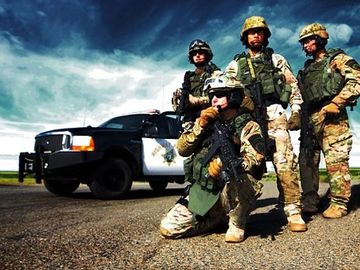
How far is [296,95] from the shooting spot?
4328 millimetres

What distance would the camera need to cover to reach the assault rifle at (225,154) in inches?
129

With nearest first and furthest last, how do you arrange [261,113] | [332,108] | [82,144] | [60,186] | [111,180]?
[261,113] < [332,108] < [82,144] < [111,180] < [60,186]

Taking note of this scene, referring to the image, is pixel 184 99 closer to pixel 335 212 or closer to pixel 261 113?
pixel 261 113

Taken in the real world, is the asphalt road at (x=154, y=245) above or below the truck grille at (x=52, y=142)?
below

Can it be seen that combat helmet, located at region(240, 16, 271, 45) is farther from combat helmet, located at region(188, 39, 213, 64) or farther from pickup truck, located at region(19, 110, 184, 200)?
pickup truck, located at region(19, 110, 184, 200)

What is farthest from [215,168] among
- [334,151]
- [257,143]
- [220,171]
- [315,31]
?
[315,31]

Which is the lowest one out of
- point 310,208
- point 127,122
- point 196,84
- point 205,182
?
point 310,208

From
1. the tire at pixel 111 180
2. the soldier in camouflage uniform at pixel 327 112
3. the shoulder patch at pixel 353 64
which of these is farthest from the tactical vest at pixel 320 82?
the tire at pixel 111 180

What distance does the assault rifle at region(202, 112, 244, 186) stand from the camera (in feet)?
10.7

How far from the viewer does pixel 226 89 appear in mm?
3555

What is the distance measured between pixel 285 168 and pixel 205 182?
3.16ft

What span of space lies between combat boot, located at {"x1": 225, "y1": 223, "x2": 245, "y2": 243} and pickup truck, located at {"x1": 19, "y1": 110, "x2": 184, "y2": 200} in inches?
158

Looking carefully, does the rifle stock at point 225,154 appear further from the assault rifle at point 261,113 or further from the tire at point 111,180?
the tire at point 111,180

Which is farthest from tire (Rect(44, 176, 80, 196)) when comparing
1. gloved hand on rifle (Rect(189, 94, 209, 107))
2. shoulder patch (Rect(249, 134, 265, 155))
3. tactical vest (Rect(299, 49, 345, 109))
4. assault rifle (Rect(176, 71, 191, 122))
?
shoulder patch (Rect(249, 134, 265, 155))
